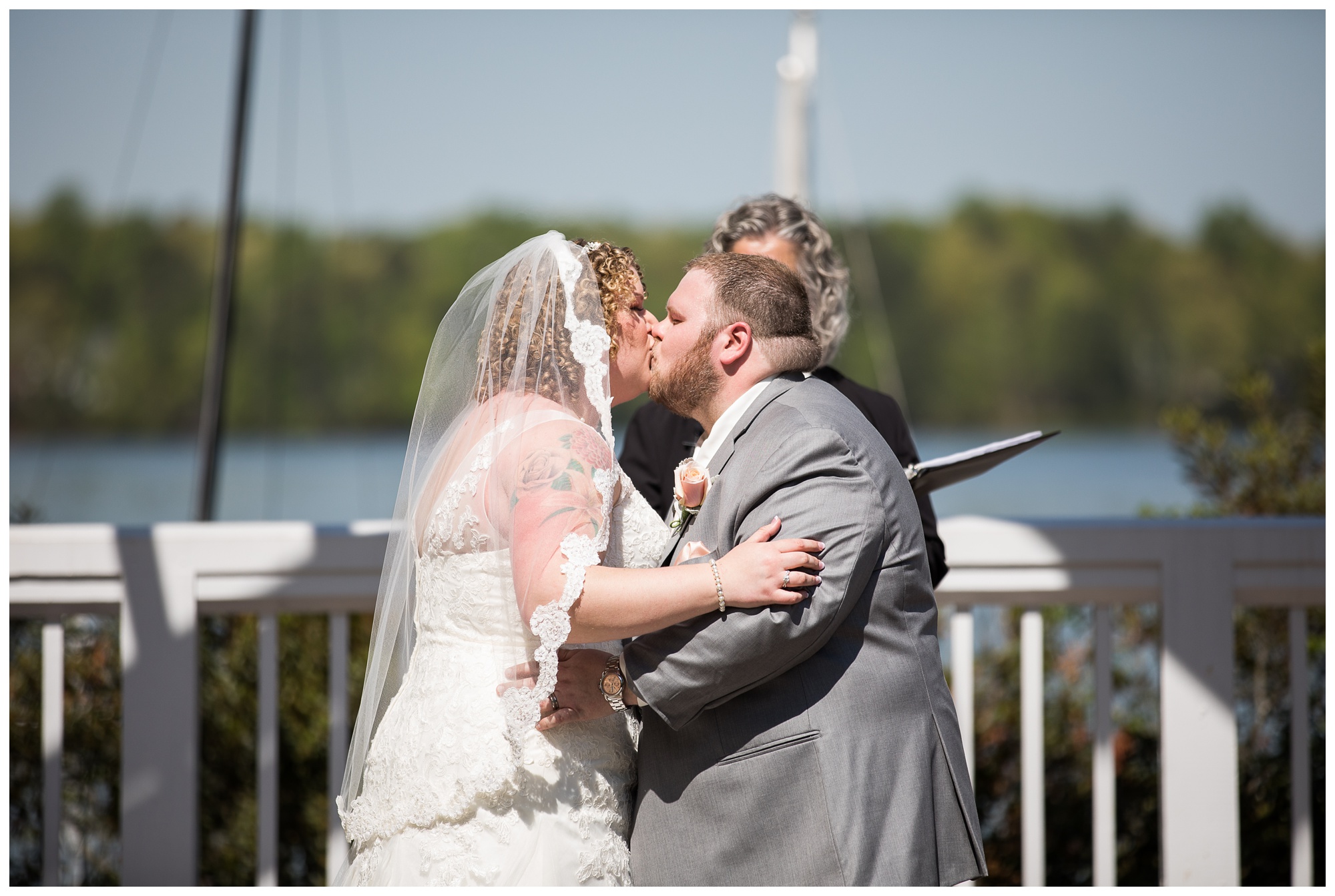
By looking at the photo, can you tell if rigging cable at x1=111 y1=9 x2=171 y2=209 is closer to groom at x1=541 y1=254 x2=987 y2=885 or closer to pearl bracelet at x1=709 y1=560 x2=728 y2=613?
groom at x1=541 y1=254 x2=987 y2=885

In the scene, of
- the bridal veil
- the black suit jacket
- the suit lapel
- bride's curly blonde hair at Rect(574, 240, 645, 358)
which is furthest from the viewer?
the black suit jacket

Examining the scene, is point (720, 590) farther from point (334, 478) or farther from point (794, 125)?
point (334, 478)

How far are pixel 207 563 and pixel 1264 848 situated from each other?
144 inches

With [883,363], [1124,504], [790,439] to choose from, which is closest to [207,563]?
[790,439]

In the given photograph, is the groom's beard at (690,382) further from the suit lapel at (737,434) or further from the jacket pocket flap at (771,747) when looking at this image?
the jacket pocket flap at (771,747)

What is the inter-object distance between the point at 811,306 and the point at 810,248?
263mm

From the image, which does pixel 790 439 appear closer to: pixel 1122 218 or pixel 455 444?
pixel 455 444

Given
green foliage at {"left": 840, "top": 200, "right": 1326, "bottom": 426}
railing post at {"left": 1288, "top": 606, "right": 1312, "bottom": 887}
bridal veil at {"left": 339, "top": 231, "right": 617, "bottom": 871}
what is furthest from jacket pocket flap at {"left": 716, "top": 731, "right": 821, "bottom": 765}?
green foliage at {"left": 840, "top": 200, "right": 1326, "bottom": 426}

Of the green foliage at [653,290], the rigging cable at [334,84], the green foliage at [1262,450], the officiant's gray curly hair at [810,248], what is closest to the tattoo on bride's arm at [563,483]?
the officiant's gray curly hair at [810,248]

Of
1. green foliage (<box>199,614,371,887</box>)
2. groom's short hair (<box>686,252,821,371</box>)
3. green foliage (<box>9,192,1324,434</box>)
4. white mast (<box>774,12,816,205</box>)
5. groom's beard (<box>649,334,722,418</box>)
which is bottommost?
green foliage (<box>199,614,371,887</box>)

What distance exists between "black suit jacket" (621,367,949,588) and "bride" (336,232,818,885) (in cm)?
86

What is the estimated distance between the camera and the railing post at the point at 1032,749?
3078 millimetres

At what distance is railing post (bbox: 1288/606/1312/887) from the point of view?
3043mm

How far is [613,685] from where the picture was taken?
2.02 m
